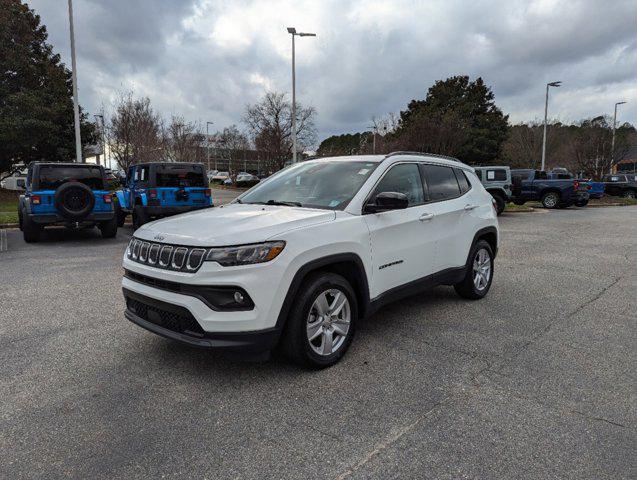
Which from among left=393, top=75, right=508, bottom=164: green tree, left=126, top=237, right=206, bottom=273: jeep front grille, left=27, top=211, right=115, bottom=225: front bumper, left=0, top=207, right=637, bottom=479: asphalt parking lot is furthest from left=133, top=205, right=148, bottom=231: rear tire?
left=393, top=75, right=508, bottom=164: green tree

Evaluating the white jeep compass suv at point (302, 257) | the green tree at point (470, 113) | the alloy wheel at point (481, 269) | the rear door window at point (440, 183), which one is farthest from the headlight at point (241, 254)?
the green tree at point (470, 113)

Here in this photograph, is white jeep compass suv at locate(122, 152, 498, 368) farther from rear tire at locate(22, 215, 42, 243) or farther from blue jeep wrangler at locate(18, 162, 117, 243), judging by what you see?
rear tire at locate(22, 215, 42, 243)

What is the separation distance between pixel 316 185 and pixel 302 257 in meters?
1.29

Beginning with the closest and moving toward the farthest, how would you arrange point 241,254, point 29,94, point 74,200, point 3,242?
point 241,254 → point 74,200 → point 3,242 → point 29,94

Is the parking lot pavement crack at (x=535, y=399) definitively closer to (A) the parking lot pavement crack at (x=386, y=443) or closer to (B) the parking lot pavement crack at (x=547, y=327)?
(B) the parking lot pavement crack at (x=547, y=327)

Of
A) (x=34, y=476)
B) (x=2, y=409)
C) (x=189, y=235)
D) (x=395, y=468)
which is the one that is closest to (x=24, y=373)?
(x=2, y=409)

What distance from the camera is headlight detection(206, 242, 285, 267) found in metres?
3.10

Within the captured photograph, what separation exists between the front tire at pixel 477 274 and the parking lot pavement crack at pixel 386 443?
260 centimetres

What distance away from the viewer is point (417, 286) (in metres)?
4.54

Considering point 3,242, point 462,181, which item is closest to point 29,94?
point 3,242

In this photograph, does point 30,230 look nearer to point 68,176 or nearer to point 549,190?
point 68,176

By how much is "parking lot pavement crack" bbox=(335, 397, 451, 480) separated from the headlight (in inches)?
53.5

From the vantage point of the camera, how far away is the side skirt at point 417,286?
407 centimetres

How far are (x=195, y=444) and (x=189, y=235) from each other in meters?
1.39
